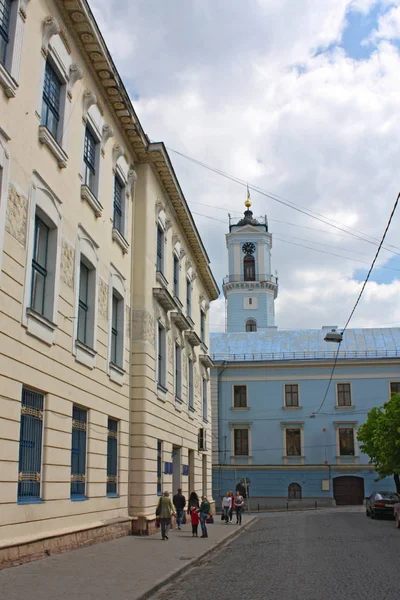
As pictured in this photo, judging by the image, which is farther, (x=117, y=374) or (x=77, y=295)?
(x=117, y=374)

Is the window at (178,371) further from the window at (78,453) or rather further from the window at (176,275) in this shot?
the window at (78,453)

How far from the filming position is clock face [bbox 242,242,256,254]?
74.6 metres

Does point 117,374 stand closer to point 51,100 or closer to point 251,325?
point 51,100

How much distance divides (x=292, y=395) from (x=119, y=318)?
3553 centimetres

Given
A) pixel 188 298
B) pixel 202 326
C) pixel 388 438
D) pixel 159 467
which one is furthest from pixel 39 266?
pixel 388 438

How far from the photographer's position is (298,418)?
52.6 m

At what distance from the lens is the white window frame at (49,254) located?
41.3 feet

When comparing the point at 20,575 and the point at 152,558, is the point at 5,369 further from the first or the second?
the point at 152,558

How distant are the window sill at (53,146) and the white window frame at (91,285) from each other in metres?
1.80

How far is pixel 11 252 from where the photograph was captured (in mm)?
11867

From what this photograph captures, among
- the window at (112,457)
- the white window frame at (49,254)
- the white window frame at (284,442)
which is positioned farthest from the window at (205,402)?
the white window frame at (49,254)

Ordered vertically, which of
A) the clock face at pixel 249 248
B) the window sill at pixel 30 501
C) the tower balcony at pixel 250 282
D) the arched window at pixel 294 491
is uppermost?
the clock face at pixel 249 248

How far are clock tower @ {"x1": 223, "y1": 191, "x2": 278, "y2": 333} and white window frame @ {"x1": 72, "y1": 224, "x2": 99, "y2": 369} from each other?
2165 inches

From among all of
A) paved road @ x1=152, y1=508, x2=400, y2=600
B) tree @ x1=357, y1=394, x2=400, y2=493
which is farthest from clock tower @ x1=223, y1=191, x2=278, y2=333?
paved road @ x1=152, y1=508, x2=400, y2=600
